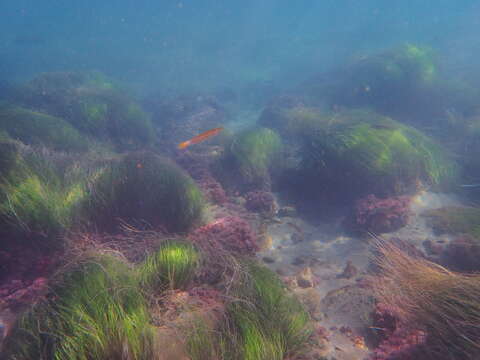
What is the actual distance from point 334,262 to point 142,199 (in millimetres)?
3967

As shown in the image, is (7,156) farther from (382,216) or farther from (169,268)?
(382,216)

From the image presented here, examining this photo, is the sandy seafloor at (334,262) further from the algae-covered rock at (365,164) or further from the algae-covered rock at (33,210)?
the algae-covered rock at (33,210)

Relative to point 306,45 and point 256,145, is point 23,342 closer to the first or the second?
point 256,145

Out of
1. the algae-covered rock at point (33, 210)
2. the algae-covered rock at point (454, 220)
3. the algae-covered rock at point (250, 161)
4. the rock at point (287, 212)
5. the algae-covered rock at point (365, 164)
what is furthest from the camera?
the algae-covered rock at point (250, 161)

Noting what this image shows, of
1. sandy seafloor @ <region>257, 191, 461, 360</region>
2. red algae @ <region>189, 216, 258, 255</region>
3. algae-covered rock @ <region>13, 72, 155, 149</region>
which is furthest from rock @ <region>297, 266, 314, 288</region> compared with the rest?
algae-covered rock @ <region>13, 72, 155, 149</region>

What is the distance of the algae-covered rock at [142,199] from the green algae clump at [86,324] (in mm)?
2223

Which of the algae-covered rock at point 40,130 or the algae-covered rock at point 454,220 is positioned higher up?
the algae-covered rock at point 40,130

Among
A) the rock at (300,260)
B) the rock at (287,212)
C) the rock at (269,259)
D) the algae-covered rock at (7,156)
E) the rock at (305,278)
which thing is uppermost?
the algae-covered rock at (7,156)

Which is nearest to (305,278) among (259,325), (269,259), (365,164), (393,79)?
(269,259)

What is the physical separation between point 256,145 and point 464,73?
23.8 m

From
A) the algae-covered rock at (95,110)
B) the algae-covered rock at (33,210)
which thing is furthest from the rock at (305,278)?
the algae-covered rock at (95,110)

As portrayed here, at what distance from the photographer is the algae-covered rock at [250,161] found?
8148 millimetres

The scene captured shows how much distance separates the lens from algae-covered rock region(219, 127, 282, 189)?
26.7ft

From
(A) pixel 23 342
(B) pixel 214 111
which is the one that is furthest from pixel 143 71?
(A) pixel 23 342
